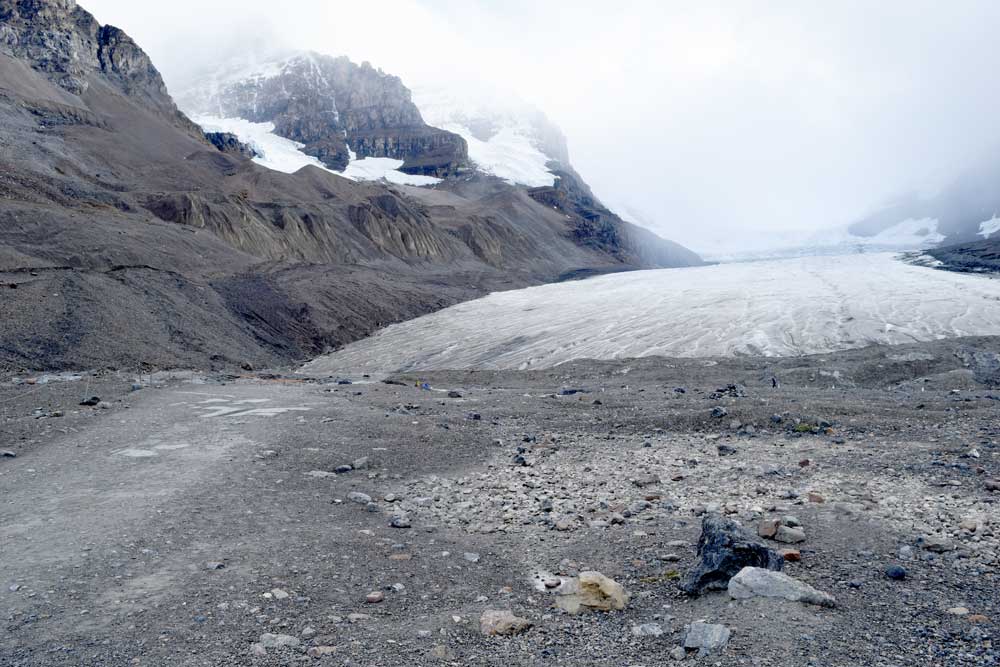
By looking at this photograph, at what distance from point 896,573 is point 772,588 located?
41.9 inches

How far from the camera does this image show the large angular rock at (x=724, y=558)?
4.61 metres

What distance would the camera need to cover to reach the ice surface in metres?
24.8

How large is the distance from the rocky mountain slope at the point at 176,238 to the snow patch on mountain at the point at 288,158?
2238 centimetres

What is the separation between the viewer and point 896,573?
4738 mm

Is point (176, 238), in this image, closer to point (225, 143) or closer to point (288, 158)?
point (225, 143)

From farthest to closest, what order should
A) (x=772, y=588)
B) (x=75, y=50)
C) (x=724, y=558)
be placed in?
1. (x=75, y=50)
2. (x=724, y=558)
3. (x=772, y=588)

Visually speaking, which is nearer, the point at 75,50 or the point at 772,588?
the point at 772,588

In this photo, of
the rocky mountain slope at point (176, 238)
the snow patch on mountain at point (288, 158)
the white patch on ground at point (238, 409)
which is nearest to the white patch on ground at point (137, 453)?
Result: the white patch on ground at point (238, 409)

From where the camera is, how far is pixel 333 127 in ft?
547

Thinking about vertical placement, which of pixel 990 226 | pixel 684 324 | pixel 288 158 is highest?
pixel 288 158

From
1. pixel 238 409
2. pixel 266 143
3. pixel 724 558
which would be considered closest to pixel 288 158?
pixel 266 143

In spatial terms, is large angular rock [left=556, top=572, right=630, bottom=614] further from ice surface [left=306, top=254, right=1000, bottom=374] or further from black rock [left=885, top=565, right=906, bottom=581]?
ice surface [left=306, top=254, right=1000, bottom=374]

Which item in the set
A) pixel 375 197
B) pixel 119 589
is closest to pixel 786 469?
pixel 119 589

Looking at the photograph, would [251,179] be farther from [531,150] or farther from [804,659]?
[531,150]
